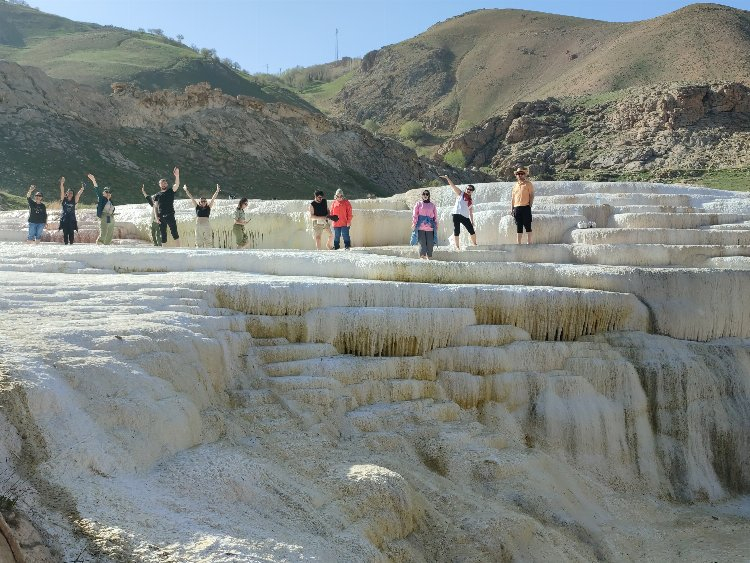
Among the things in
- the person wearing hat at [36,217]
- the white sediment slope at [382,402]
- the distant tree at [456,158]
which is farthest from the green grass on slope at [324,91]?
the white sediment slope at [382,402]

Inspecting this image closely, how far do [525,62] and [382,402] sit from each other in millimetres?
76679

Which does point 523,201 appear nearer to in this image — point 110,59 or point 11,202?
point 11,202

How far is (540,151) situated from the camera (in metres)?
51.6

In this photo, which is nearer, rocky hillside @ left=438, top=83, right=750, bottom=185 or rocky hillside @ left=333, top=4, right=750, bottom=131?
rocky hillside @ left=438, top=83, right=750, bottom=185

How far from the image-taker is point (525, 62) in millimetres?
81750

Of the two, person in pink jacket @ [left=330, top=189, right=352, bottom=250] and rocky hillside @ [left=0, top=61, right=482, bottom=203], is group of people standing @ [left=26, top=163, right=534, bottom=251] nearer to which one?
person in pink jacket @ [left=330, top=189, right=352, bottom=250]

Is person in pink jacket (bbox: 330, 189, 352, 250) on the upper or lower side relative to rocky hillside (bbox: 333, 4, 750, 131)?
lower

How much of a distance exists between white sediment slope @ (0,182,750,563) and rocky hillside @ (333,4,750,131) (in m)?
49.8

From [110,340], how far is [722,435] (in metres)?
7.07

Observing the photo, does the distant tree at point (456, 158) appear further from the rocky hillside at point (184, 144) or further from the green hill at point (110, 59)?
the green hill at point (110, 59)

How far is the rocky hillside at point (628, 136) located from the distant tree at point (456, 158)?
0.58 m

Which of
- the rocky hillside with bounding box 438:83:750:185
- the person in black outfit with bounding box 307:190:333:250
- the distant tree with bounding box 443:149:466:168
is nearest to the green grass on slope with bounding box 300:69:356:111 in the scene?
the distant tree with bounding box 443:149:466:168

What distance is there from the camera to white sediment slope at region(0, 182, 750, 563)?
5.69 metres

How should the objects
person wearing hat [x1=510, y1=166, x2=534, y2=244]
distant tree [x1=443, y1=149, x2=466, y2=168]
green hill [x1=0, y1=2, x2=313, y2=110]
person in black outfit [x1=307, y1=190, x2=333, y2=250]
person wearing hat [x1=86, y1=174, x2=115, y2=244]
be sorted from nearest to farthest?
person wearing hat [x1=510, y1=166, x2=534, y2=244]
person in black outfit [x1=307, y1=190, x2=333, y2=250]
person wearing hat [x1=86, y1=174, x2=115, y2=244]
distant tree [x1=443, y1=149, x2=466, y2=168]
green hill [x1=0, y1=2, x2=313, y2=110]
